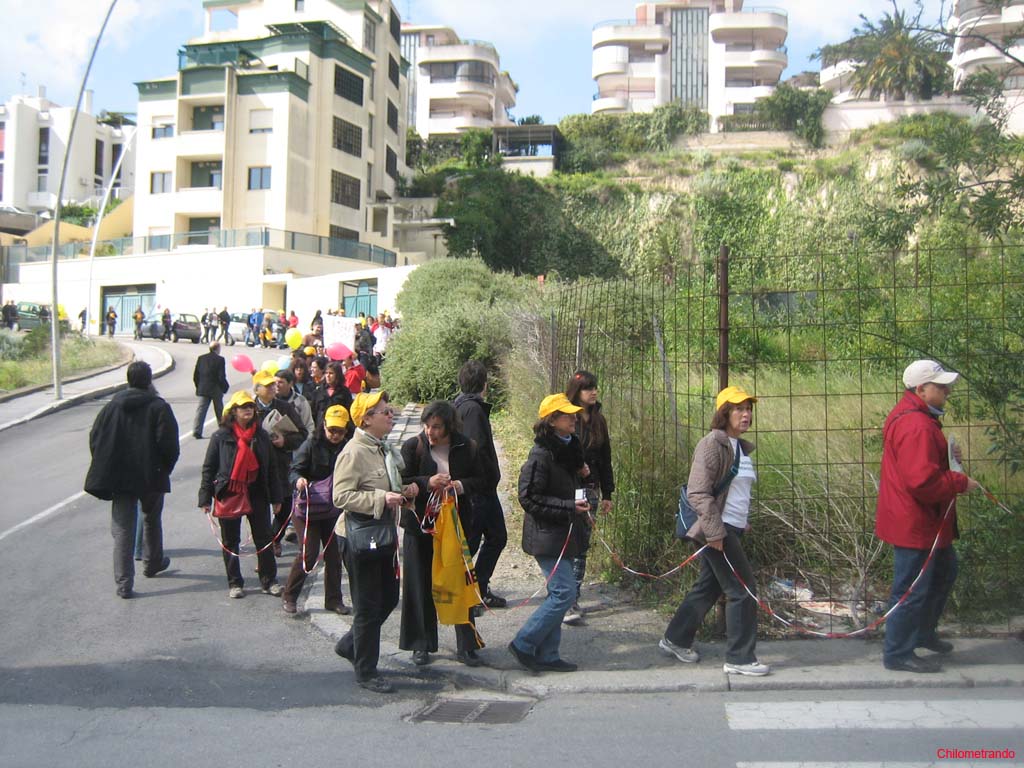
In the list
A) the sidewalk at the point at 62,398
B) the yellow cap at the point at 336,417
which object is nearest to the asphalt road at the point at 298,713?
the yellow cap at the point at 336,417

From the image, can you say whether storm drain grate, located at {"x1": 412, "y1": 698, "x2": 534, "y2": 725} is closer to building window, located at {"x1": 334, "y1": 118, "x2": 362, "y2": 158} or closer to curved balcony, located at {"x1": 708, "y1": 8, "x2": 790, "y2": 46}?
building window, located at {"x1": 334, "y1": 118, "x2": 362, "y2": 158}

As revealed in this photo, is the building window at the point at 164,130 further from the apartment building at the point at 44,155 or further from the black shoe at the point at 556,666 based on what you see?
the black shoe at the point at 556,666

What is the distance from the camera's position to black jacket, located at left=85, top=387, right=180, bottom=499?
774cm

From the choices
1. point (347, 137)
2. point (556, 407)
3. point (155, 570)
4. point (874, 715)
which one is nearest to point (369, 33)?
point (347, 137)

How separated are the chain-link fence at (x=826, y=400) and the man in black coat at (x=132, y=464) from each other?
3.90 meters

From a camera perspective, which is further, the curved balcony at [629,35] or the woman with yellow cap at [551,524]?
the curved balcony at [629,35]

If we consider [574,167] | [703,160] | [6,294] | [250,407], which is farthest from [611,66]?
[250,407]

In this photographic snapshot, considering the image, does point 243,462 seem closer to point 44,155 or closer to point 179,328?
Result: point 179,328

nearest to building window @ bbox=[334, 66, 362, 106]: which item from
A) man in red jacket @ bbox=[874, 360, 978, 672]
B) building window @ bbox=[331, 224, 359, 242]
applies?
building window @ bbox=[331, 224, 359, 242]

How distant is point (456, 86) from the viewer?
78.9 metres

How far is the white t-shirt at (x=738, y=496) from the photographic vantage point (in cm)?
568

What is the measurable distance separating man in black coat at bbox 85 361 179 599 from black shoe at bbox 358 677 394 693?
292cm

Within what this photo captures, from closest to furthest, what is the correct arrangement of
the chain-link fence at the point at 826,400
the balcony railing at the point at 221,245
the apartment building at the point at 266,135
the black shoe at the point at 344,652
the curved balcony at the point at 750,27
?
the black shoe at the point at 344,652
the chain-link fence at the point at 826,400
the balcony railing at the point at 221,245
the apartment building at the point at 266,135
the curved balcony at the point at 750,27

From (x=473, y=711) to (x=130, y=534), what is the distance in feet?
12.3
